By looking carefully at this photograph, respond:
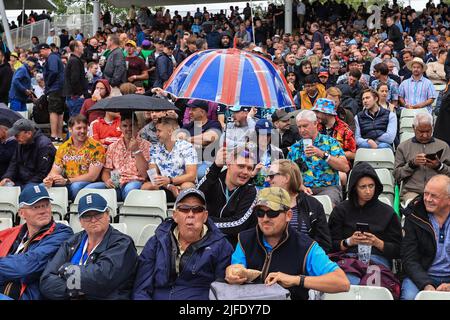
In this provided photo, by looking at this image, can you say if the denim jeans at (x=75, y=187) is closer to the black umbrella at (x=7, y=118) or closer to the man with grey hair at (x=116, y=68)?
the black umbrella at (x=7, y=118)

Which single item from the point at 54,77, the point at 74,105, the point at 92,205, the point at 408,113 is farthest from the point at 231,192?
the point at 54,77

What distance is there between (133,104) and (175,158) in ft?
2.51

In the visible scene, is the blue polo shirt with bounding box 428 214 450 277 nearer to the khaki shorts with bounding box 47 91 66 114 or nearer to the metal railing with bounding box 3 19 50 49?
the khaki shorts with bounding box 47 91 66 114

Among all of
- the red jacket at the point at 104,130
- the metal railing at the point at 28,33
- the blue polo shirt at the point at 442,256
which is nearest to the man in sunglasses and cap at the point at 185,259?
the blue polo shirt at the point at 442,256

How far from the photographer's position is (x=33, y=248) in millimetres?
5312

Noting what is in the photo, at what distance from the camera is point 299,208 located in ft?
18.4

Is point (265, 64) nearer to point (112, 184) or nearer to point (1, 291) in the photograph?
point (112, 184)

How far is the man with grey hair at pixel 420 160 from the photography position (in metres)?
6.87

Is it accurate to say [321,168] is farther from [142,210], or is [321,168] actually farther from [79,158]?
[79,158]

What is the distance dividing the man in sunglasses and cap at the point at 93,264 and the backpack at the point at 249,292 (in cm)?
102

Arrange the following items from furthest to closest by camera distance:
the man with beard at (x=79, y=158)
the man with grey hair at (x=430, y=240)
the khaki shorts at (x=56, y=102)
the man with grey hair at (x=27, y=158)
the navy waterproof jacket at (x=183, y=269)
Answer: the khaki shorts at (x=56, y=102) → the man with grey hair at (x=27, y=158) → the man with beard at (x=79, y=158) → the man with grey hair at (x=430, y=240) → the navy waterproof jacket at (x=183, y=269)

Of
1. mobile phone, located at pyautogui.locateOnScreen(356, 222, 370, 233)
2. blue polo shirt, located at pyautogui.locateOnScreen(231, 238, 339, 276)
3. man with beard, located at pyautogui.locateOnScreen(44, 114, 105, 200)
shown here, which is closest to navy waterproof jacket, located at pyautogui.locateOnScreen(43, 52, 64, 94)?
man with beard, located at pyautogui.locateOnScreen(44, 114, 105, 200)

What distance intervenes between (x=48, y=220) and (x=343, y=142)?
3.82 m
